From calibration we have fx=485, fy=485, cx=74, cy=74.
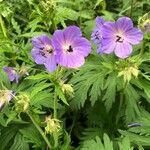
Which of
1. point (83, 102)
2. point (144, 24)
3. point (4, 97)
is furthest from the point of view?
point (83, 102)

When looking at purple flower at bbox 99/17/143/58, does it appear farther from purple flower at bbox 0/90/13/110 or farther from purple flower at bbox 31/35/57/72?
purple flower at bbox 0/90/13/110

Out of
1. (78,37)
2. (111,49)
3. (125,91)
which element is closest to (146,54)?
(125,91)

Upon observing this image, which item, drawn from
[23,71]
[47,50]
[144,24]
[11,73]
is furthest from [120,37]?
[11,73]

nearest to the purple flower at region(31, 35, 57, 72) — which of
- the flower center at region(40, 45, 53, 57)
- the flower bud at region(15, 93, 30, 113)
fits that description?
the flower center at region(40, 45, 53, 57)

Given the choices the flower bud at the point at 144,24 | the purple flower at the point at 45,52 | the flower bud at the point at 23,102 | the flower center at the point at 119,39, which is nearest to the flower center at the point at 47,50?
the purple flower at the point at 45,52

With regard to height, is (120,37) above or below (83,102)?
above

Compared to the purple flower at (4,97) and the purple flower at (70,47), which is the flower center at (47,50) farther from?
the purple flower at (4,97)

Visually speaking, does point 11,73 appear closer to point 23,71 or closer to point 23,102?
point 23,71
